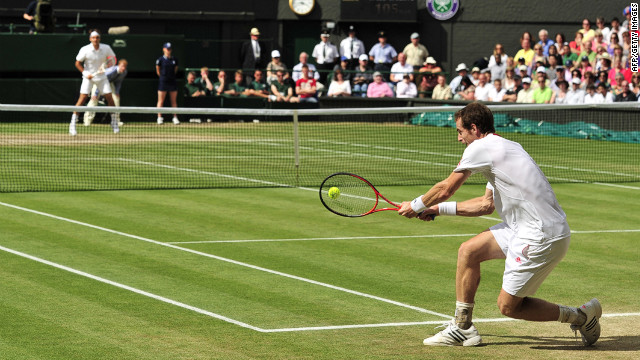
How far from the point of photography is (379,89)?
32500 millimetres

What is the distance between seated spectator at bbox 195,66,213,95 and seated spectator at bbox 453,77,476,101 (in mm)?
7194

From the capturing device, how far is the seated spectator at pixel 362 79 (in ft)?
109

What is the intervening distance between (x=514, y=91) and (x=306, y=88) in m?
6.39

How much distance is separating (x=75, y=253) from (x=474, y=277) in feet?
18.0

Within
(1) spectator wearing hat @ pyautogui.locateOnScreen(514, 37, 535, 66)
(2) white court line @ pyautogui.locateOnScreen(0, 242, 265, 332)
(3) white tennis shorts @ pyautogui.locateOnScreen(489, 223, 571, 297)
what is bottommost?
(2) white court line @ pyautogui.locateOnScreen(0, 242, 265, 332)

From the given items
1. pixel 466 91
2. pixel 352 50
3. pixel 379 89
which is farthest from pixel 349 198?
pixel 352 50

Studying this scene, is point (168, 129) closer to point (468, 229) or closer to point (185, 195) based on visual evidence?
point (185, 195)

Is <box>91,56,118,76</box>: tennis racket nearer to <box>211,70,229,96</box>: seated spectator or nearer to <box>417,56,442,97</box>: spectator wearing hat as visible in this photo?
<box>211,70,229,96</box>: seated spectator

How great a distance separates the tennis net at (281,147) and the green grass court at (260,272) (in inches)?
7.5

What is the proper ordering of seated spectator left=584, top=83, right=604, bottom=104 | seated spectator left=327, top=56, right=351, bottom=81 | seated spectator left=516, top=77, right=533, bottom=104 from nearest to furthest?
seated spectator left=584, top=83, right=604, bottom=104 → seated spectator left=516, top=77, right=533, bottom=104 → seated spectator left=327, top=56, right=351, bottom=81

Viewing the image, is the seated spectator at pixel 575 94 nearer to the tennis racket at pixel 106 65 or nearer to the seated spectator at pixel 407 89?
Answer: the seated spectator at pixel 407 89

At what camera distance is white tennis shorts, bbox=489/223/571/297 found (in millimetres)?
7969

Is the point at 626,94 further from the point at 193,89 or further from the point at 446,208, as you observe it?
the point at 446,208

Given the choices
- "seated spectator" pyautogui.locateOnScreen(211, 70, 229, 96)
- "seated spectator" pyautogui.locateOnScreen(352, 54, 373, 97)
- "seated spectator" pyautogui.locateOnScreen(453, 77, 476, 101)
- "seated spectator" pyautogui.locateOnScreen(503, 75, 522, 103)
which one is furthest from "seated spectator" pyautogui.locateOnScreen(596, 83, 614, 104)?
"seated spectator" pyautogui.locateOnScreen(211, 70, 229, 96)
